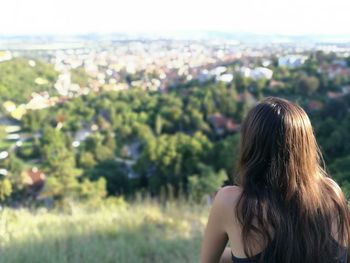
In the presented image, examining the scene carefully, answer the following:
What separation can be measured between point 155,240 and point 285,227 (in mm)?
2071

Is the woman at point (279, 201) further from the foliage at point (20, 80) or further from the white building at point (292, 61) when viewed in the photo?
the white building at point (292, 61)

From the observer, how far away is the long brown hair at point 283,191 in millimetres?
1512

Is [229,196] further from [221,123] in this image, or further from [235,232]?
[221,123]

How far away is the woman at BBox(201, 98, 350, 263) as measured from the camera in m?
1.51

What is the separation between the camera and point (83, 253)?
10.7ft

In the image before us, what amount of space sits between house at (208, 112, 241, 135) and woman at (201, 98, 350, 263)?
1700 centimetres

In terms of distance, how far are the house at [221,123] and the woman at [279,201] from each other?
17003 millimetres

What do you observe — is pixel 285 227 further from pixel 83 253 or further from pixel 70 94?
pixel 70 94

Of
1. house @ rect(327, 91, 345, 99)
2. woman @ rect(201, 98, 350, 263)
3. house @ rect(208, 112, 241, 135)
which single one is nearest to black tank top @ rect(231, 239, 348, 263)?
woman @ rect(201, 98, 350, 263)

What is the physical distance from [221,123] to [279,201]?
18.6m

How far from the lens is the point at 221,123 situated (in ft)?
65.8

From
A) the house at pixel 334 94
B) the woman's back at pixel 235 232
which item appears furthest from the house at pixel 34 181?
the woman's back at pixel 235 232

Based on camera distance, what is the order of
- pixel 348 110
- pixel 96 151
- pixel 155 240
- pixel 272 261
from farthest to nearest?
pixel 96 151
pixel 348 110
pixel 155 240
pixel 272 261

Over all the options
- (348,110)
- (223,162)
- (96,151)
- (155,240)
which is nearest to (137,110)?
(96,151)
